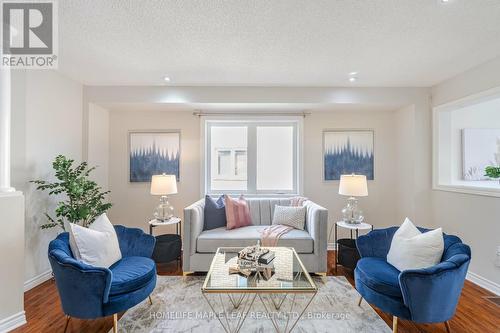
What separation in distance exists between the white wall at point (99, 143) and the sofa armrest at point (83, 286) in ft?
7.06

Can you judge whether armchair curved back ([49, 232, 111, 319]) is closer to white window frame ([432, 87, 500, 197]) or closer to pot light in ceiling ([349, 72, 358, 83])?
pot light in ceiling ([349, 72, 358, 83])

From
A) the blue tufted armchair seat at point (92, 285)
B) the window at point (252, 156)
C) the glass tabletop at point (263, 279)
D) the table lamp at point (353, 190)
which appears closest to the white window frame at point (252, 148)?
the window at point (252, 156)

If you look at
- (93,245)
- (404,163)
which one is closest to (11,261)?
(93,245)

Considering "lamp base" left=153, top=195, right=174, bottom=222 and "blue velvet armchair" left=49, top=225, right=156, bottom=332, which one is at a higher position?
"lamp base" left=153, top=195, right=174, bottom=222

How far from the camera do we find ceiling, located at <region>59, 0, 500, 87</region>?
1798mm

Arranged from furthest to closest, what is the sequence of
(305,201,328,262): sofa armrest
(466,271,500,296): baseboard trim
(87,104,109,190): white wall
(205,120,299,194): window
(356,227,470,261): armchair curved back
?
(205,120,299,194): window < (87,104,109,190): white wall < (305,201,328,262): sofa armrest < (466,271,500,296): baseboard trim < (356,227,470,261): armchair curved back

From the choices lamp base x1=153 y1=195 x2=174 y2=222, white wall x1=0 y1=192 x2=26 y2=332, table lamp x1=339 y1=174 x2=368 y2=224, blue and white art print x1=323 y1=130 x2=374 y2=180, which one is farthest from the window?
white wall x1=0 y1=192 x2=26 y2=332

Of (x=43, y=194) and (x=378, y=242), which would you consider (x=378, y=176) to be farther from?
(x=43, y=194)

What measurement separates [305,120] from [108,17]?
9.50ft

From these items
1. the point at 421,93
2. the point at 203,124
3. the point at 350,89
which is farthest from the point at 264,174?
the point at 421,93

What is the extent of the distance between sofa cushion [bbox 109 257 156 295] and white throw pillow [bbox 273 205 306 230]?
1690mm

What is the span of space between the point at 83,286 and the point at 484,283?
3.85 m

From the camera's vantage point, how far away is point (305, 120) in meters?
3.94

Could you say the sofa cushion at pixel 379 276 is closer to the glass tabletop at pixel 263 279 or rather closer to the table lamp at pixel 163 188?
the glass tabletop at pixel 263 279
